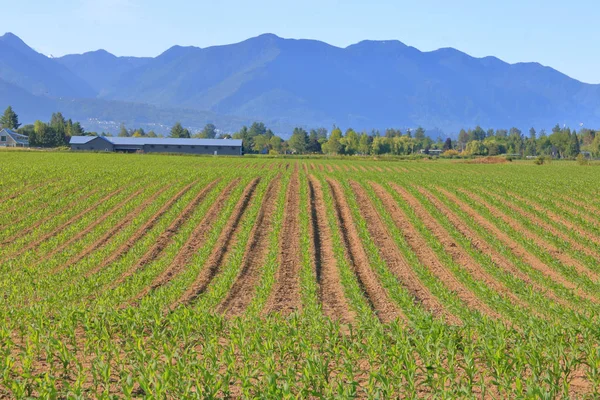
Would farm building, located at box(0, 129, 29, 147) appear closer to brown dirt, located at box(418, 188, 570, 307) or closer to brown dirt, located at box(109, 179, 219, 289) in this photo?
brown dirt, located at box(109, 179, 219, 289)

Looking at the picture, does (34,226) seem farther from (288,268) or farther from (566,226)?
(566,226)

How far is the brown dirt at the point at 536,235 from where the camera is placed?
731 inches

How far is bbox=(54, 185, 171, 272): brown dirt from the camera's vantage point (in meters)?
19.4

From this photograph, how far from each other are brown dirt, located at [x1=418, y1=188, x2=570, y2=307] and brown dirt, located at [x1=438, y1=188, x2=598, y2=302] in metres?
0.65

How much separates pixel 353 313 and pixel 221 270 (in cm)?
568

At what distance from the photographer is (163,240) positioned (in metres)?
22.4

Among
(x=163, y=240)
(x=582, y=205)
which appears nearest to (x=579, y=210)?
(x=582, y=205)

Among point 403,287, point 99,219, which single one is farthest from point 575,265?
point 99,219

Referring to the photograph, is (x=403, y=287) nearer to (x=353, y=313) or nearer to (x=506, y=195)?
(x=353, y=313)

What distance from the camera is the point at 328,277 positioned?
17297mm

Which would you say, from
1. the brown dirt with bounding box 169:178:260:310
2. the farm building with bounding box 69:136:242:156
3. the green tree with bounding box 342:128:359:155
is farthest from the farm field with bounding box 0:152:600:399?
the green tree with bounding box 342:128:359:155

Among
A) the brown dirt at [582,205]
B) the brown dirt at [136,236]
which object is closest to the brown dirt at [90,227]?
the brown dirt at [136,236]

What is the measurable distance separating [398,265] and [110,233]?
38.6 feet

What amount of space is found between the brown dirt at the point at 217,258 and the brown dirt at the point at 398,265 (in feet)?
17.6
